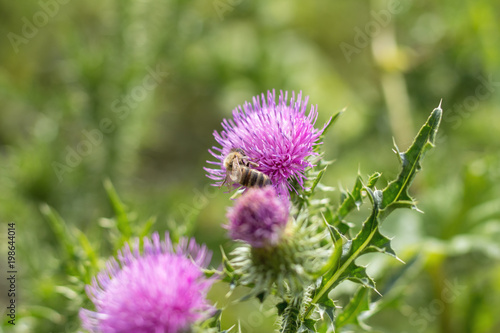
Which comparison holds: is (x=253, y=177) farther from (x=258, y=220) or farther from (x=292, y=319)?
(x=292, y=319)

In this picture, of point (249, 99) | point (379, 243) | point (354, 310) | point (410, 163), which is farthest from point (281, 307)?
point (249, 99)

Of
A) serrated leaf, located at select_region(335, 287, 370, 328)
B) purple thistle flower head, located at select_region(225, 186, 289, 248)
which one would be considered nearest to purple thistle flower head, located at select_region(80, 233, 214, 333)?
purple thistle flower head, located at select_region(225, 186, 289, 248)

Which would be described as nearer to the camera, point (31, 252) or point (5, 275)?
point (31, 252)


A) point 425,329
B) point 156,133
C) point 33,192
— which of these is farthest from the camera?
point 156,133

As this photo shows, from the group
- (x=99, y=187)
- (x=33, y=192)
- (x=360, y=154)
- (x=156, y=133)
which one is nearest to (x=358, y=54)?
(x=360, y=154)

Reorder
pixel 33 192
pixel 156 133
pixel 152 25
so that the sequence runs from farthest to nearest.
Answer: pixel 156 133 → pixel 152 25 → pixel 33 192

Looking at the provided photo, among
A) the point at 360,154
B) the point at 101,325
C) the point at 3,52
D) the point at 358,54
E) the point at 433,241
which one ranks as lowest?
the point at 101,325

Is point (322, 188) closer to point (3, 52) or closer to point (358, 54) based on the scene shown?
point (358, 54)
